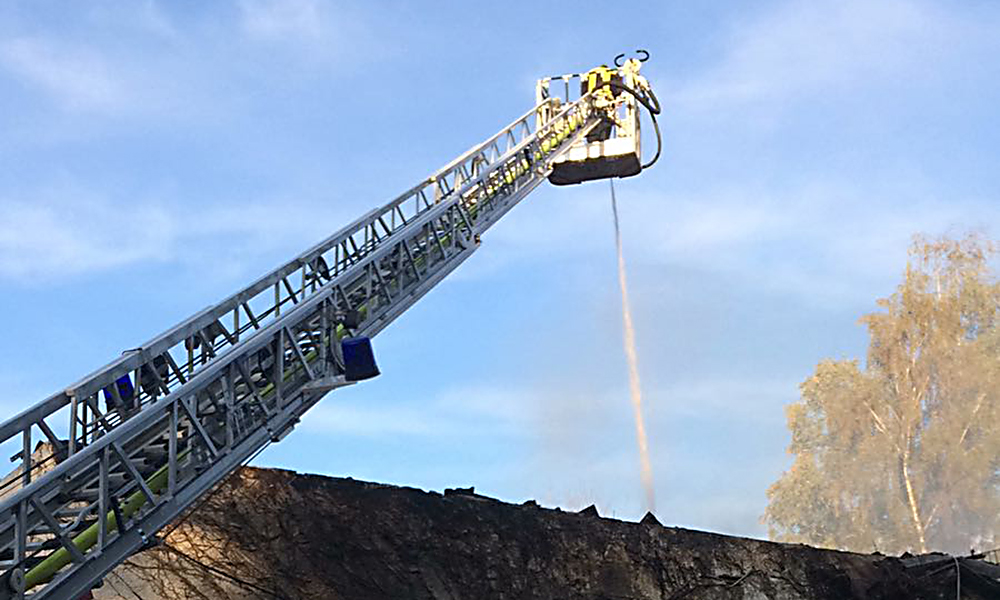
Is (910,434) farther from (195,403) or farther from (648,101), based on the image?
(195,403)

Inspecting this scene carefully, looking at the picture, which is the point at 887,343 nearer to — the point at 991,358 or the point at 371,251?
the point at 991,358

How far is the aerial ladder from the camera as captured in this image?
8852mm

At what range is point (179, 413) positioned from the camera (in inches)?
397

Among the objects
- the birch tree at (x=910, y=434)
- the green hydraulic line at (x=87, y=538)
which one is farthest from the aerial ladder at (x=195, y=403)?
the birch tree at (x=910, y=434)

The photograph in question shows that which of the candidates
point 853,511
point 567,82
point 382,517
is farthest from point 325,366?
point 853,511

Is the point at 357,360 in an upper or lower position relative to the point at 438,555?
upper

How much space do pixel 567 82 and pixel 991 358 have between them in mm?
25166

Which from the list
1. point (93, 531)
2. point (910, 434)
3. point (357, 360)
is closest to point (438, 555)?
point (357, 360)

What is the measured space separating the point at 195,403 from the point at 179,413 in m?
0.17

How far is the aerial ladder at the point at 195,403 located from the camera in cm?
885

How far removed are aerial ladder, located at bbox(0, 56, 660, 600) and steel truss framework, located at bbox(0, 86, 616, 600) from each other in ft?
0.05

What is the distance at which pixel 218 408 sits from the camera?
10531mm

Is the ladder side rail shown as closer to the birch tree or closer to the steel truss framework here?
the steel truss framework

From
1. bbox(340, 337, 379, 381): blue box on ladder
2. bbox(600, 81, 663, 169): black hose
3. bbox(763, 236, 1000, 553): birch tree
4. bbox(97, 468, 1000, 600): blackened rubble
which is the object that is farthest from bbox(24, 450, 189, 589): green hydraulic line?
bbox(763, 236, 1000, 553): birch tree
